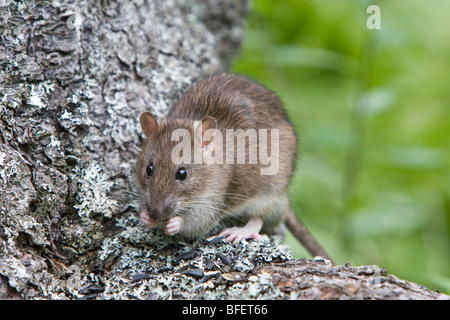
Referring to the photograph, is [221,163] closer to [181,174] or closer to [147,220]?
[181,174]

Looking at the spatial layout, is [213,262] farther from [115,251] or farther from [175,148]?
[175,148]

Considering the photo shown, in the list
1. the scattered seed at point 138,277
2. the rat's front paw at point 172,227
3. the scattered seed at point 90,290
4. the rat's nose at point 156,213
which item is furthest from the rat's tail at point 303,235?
the scattered seed at point 90,290

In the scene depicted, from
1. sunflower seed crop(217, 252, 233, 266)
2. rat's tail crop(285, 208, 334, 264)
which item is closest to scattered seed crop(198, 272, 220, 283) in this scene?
sunflower seed crop(217, 252, 233, 266)

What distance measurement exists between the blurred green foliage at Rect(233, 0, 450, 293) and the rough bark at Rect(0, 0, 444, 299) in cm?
175

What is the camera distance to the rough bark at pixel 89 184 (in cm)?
334

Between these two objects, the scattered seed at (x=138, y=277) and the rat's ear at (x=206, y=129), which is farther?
the rat's ear at (x=206, y=129)

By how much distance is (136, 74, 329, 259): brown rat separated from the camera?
4.32 meters

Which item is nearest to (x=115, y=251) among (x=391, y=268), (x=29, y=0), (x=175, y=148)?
(x=175, y=148)

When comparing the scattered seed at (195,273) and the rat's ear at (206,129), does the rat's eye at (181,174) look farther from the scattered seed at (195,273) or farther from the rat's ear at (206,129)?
the scattered seed at (195,273)

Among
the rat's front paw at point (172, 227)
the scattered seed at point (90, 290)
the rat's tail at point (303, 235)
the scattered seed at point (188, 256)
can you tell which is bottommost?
the rat's tail at point (303, 235)

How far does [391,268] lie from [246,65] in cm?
355

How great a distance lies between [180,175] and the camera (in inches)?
172

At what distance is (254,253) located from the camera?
Answer: 3.81 m

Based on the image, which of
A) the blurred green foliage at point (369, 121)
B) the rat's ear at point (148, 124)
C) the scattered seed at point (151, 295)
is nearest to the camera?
the scattered seed at point (151, 295)
